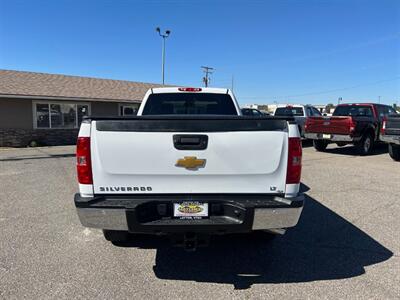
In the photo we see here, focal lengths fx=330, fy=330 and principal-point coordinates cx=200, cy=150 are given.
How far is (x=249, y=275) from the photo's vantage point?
3.46 meters

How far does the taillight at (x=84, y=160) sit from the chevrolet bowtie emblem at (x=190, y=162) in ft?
2.57

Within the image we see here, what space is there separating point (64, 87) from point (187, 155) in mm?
19871

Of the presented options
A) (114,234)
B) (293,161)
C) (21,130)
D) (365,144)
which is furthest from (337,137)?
(21,130)

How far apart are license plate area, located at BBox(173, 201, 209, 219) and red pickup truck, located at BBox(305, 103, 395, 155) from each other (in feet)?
35.9

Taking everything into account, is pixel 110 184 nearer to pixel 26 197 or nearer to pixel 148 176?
pixel 148 176

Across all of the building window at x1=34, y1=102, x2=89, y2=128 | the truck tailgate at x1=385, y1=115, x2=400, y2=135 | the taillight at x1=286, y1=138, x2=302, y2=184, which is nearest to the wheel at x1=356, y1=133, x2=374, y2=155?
the truck tailgate at x1=385, y1=115, x2=400, y2=135

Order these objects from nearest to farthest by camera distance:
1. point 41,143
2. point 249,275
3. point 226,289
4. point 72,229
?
point 226,289
point 249,275
point 72,229
point 41,143

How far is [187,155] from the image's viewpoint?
117 inches

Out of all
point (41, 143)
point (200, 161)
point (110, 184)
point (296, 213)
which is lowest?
point (41, 143)

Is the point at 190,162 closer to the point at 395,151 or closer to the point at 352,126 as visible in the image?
the point at 352,126

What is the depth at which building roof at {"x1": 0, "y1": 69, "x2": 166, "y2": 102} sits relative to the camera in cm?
1800

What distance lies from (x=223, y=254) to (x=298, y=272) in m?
0.89

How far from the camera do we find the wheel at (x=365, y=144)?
13.2m

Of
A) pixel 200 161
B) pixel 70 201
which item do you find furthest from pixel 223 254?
pixel 70 201
